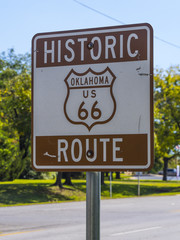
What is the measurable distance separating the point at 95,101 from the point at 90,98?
3cm

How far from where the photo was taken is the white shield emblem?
2.22 meters

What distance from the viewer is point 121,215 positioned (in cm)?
2080

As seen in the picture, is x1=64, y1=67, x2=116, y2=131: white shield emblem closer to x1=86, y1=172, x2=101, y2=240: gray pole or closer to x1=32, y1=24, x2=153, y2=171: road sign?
x1=32, y1=24, x2=153, y2=171: road sign

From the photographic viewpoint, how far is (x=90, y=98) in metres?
2.23

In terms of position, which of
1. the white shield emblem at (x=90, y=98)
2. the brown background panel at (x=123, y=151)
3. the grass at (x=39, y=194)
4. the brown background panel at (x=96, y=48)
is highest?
the brown background panel at (x=96, y=48)

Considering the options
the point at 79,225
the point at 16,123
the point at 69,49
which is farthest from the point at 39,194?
the point at 69,49

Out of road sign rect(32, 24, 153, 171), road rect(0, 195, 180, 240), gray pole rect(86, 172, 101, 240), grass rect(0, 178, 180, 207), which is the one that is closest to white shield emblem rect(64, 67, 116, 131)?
road sign rect(32, 24, 153, 171)

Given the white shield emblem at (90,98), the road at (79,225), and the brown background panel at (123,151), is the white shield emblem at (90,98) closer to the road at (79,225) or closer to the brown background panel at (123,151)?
the brown background panel at (123,151)

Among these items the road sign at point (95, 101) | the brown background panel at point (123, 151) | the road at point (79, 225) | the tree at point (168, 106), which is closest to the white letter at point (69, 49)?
the road sign at point (95, 101)

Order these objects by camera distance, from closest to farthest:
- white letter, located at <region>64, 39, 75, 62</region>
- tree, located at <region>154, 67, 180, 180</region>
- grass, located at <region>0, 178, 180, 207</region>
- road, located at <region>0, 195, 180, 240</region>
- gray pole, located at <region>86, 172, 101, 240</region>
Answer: gray pole, located at <region>86, 172, 101, 240</region>
white letter, located at <region>64, 39, 75, 62</region>
road, located at <region>0, 195, 180, 240</region>
grass, located at <region>0, 178, 180, 207</region>
tree, located at <region>154, 67, 180, 180</region>

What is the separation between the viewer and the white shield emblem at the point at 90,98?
2.22m

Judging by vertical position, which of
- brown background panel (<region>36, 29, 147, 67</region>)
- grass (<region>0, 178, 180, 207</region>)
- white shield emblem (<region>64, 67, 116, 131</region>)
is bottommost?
grass (<region>0, 178, 180, 207</region>)

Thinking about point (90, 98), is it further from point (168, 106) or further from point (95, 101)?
point (168, 106)

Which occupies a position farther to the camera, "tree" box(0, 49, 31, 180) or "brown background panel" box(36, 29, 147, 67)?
"tree" box(0, 49, 31, 180)
